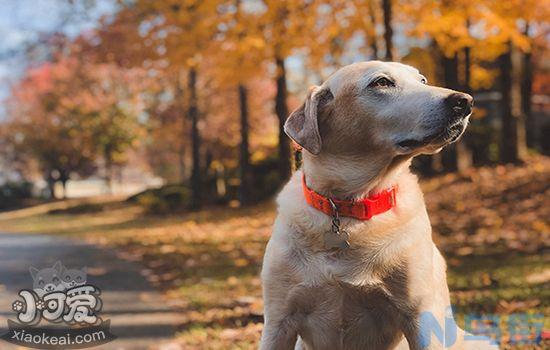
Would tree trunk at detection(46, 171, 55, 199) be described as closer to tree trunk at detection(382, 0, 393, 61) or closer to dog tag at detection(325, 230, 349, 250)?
tree trunk at detection(382, 0, 393, 61)

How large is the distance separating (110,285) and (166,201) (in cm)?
1246

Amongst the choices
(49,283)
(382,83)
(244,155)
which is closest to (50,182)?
(244,155)

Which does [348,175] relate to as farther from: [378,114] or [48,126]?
[48,126]

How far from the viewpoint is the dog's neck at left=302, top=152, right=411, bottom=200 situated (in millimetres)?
2693

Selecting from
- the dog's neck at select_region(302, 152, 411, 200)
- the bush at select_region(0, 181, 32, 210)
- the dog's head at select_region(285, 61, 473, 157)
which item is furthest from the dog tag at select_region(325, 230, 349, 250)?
the bush at select_region(0, 181, 32, 210)

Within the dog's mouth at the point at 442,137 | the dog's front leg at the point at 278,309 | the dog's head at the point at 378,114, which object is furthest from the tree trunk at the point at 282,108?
the dog's front leg at the point at 278,309

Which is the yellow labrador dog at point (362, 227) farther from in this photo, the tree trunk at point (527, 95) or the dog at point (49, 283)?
the tree trunk at point (527, 95)

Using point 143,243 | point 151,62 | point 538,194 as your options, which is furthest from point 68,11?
point 538,194

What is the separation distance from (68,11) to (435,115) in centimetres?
1489

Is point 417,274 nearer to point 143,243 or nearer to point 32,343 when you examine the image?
point 32,343

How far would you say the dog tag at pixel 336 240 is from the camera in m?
2.49

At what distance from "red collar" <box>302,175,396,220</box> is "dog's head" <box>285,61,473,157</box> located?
215 mm

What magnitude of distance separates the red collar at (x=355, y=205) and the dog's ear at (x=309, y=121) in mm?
232

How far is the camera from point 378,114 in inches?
104
